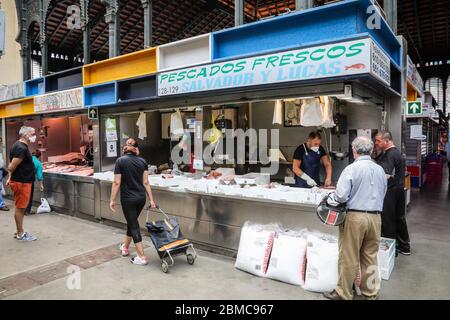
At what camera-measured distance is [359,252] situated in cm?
398

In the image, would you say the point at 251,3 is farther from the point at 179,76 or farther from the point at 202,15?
the point at 179,76

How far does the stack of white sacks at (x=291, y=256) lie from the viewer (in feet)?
13.8

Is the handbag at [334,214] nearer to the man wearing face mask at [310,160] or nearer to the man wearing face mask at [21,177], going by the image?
the man wearing face mask at [310,160]

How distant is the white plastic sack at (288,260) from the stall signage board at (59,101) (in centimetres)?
622

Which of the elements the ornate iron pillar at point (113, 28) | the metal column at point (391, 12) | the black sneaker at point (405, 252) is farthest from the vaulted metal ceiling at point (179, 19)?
the black sneaker at point (405, 252)

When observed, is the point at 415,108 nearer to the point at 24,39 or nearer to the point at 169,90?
the point at 169,90

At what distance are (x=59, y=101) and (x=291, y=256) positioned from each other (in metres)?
7.52

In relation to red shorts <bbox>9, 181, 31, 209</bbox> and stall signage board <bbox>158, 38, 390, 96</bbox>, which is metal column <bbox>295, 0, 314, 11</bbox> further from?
red shorts <bbox>9, 181, 31, 209</bbox>

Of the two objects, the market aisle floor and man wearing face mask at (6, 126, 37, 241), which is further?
man wearing face mask at (6, 126, 37, 241)

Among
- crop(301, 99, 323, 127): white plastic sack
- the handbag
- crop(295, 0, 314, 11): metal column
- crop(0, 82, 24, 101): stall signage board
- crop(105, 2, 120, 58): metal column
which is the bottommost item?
the handbag

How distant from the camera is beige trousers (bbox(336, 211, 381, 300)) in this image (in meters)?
3.85

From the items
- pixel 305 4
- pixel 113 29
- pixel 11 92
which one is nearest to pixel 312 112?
pixel 305 4

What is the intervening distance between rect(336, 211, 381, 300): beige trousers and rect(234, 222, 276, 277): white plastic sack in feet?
3.40

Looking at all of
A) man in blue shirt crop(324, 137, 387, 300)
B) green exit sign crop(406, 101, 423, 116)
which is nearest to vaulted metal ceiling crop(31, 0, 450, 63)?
green exit sign crop(406, 101, 423, 116)
